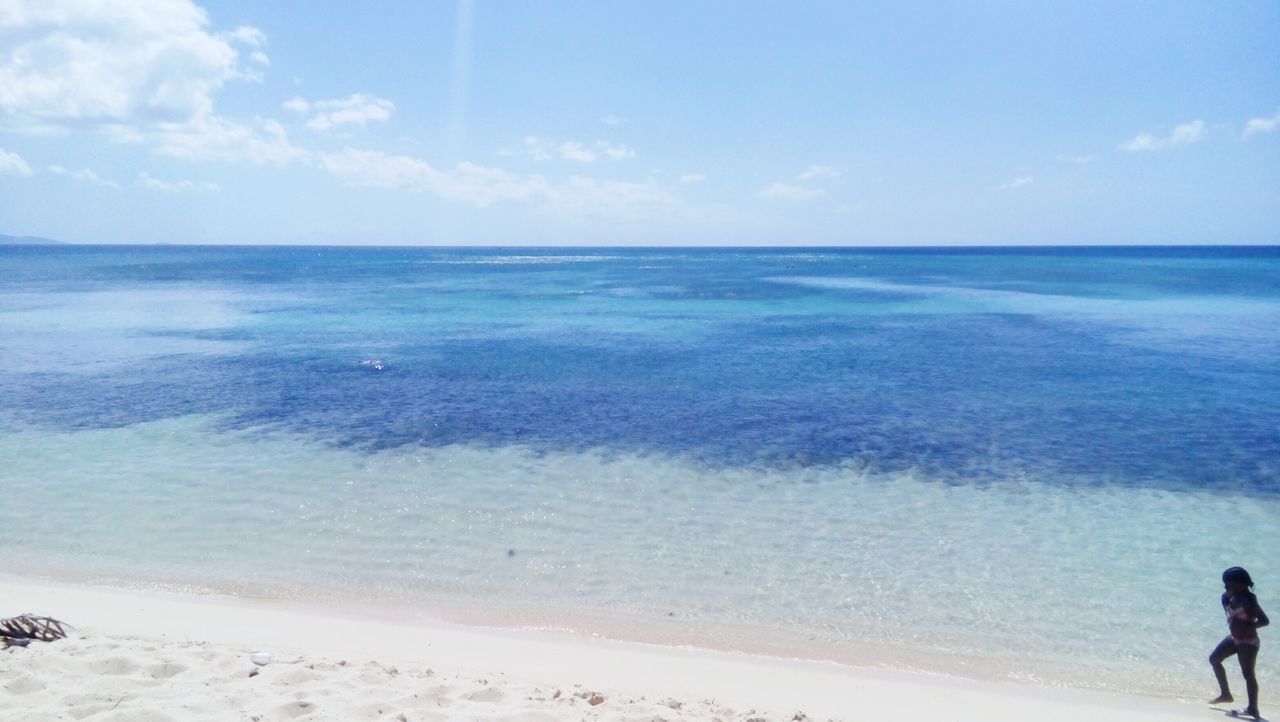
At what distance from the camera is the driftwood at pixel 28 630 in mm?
6699

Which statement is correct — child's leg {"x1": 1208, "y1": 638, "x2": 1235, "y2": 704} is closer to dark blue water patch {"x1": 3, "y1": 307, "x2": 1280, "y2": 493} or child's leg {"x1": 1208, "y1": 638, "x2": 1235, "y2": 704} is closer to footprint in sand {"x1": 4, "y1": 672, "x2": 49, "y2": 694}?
dark blue water patch {"x1": 3, "y1": 307, "x2": 1280, "y2": 493}

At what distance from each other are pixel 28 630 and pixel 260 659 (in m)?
2.37

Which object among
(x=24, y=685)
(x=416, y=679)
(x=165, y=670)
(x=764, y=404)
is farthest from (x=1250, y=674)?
(x=764, y=404)

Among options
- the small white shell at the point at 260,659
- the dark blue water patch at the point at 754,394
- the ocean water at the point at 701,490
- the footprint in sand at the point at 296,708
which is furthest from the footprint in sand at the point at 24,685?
the dark blue water patch at the point at 754,394

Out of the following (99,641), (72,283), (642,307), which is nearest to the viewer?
(99,641)

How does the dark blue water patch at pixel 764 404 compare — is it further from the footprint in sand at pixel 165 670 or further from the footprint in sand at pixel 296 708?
the footprint in sand at pixel 296 708

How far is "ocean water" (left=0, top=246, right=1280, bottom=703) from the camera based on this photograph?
8500mm

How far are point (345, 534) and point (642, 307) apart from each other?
36.1 meters

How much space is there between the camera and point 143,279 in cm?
7312

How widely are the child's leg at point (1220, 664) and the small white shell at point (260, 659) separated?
838 cm

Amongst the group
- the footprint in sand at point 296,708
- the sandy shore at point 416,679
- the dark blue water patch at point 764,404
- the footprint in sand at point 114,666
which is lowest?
the sandy shore at point 416,679

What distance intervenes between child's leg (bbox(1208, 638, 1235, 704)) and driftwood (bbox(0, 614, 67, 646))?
→ 34.4 feet

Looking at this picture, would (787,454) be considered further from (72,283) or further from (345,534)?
(72,283)

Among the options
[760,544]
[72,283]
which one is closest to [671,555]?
[760,544]
